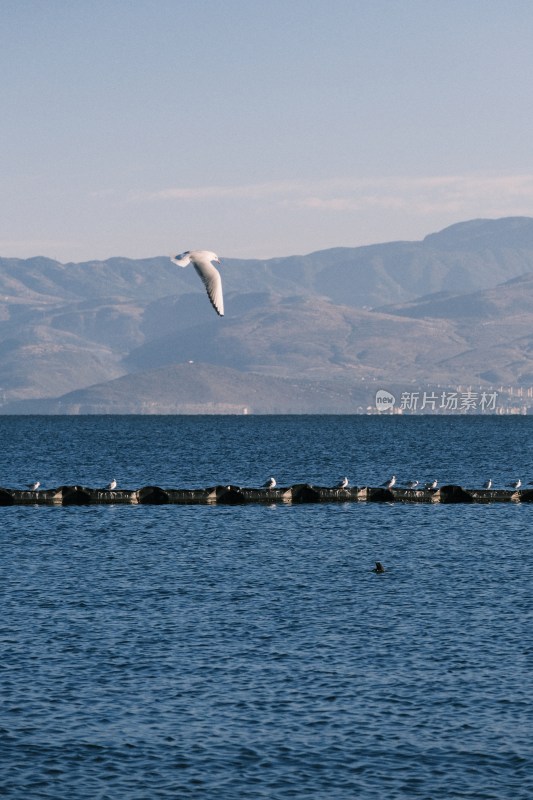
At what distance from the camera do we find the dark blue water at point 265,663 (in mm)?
33594

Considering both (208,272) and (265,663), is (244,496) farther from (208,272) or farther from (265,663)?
(208,272)

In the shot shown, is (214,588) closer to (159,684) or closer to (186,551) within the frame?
(186,551)

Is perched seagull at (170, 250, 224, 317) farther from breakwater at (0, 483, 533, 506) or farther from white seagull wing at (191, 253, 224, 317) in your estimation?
breakwater at (0, 483, 533, 506)

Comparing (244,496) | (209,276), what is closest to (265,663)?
(209,276)

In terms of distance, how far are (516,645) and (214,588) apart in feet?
57.8

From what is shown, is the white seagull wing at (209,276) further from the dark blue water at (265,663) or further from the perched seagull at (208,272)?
the dark blue water at (265,663)

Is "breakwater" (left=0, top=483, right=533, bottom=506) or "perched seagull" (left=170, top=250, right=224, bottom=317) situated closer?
"perched seagull" (left=170, top=250, right=224, bottom=317)

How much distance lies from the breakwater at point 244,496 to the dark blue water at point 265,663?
562 inches

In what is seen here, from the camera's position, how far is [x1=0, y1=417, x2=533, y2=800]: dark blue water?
33.6 metres

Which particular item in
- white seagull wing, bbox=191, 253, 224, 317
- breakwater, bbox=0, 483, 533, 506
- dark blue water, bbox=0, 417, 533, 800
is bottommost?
dark blue water, bbox=0, 417, 533, 800

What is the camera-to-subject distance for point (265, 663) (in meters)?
44.3

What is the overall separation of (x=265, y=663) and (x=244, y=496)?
5608cm

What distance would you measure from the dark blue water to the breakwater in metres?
14.3

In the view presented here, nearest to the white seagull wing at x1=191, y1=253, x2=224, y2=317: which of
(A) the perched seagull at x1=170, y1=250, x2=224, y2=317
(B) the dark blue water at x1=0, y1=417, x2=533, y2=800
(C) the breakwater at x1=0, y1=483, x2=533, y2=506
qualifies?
(A) the perched seagull at x1=170, y1=250, x2=224, y2=317
